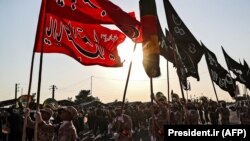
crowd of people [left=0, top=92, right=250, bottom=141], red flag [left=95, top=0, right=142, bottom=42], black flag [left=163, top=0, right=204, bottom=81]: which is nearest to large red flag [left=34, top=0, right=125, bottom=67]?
red flag [left=95, top=0, right=142, bottom=42]

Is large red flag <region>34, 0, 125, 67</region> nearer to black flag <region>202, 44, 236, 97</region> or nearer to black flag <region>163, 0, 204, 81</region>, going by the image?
black flag <region>163, 0, 204, 81</region>

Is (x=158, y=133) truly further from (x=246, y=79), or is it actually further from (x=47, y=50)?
(x=246, y=79)

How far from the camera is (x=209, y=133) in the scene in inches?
237

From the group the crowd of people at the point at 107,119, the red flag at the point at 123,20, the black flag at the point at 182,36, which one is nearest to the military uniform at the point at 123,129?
the crowd of people at the point at 107,119

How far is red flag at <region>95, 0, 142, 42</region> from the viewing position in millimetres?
9688

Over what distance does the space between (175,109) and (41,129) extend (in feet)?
24.0

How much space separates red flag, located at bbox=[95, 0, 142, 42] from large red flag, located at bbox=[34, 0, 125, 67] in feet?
2.00

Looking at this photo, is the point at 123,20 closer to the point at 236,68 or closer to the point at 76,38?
the point at 76,38

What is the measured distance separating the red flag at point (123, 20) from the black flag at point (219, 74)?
6.75 m

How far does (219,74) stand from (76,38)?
314 inches

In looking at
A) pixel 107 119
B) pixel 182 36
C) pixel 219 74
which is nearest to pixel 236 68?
pixel 219 74

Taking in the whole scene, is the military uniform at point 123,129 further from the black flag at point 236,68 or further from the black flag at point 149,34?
the black flag at point 236,68

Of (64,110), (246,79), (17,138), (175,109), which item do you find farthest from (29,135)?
(246,79)

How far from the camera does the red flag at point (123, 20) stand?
381 inches
